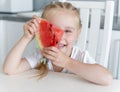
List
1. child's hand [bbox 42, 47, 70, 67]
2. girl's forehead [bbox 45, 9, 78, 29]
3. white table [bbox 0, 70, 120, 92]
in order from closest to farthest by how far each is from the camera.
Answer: white table [bbox 0, 70, 120, 92]
child's hand [bbox 42, 47, 70, 67]
girl's forehead [bbox 45, 9, 78, 29]

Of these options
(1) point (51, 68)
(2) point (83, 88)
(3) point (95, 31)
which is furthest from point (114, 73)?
(2) point (83, 88)

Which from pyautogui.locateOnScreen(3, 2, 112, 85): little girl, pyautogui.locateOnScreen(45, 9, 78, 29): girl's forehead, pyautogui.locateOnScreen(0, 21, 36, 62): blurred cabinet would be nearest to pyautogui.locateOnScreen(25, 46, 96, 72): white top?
pyautogui.locateOnScreen(3, 2, 112, 85): little girl

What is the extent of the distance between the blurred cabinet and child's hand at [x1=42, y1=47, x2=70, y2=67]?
930 mm

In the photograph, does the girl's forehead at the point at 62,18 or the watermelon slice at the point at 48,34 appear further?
the girl's forehead at the point at 62,18

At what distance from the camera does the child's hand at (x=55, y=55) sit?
873mm

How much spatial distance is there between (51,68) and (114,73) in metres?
0.67

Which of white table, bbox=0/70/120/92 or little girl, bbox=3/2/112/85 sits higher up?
little girl, bbox=3/2/112/85

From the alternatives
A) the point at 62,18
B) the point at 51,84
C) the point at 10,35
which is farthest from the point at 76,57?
the point at 10,35

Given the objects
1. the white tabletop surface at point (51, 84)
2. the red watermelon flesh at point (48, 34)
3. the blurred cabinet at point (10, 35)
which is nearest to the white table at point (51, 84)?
the white tabletop surface at point (51, 84)

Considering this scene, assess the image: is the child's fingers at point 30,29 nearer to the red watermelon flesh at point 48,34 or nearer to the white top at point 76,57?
the red watermelon flesh at point 48,34

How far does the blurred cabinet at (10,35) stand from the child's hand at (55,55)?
93 cm

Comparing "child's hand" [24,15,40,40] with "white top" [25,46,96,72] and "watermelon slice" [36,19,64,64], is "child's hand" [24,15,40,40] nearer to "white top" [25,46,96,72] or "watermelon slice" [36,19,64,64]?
"watermelon slice" [36,19,64,64]

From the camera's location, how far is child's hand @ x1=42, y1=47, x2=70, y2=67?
34.4 inches

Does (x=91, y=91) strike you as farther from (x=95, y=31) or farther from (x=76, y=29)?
(x=95, y=31)
